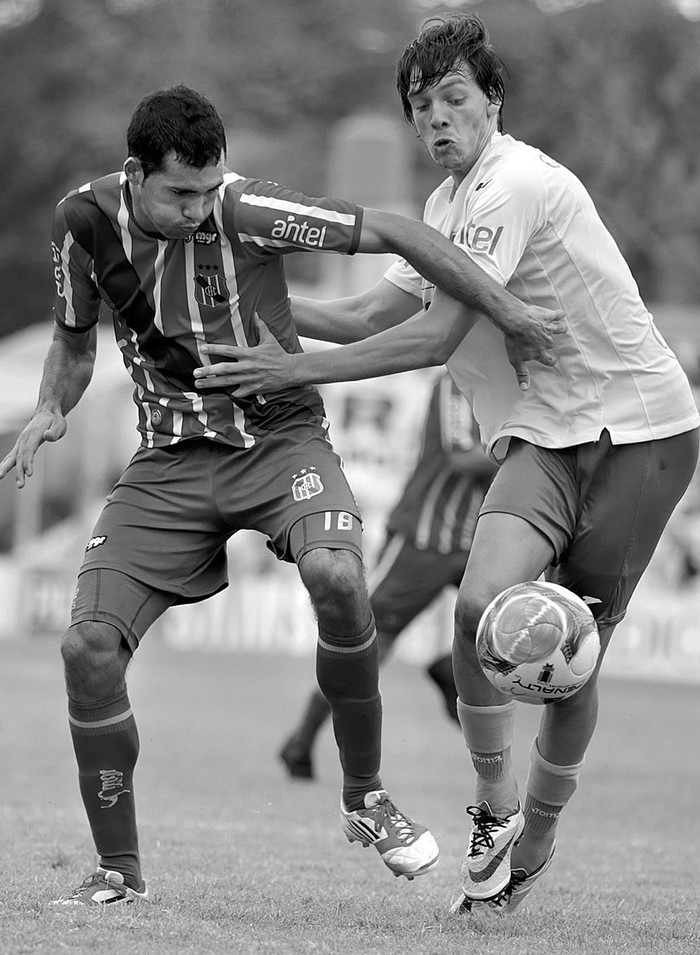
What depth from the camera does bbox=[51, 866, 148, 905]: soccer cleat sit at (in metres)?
5.06

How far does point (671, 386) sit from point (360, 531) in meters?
1.19

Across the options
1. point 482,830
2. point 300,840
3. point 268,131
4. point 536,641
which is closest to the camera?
point 536,641

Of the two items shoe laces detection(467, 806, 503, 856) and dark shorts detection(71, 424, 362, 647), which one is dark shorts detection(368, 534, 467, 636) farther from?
shoe laces detection(467, 806, 503, 856)

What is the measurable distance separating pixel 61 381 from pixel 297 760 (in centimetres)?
407

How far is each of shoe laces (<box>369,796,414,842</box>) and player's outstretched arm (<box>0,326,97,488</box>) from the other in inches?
67.5

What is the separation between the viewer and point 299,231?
17.3 feet

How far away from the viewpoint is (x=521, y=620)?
193 inches

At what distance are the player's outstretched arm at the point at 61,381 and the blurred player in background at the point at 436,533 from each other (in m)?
4.04

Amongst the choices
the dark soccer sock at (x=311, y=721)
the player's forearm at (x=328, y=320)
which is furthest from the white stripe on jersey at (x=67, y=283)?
the dark soccer sock at (x=311, y=721)

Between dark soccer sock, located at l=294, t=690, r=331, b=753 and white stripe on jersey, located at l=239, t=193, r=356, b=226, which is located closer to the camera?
white stripe on jersey, located at l=239, t=193, r=356, b=226

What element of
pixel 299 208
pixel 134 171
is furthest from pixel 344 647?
pixel 134 171

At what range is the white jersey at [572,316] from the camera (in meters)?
5.29

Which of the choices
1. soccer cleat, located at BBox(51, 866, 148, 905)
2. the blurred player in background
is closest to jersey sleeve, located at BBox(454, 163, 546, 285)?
soccer cleat, located at BBox(51, 866, 148, 905)

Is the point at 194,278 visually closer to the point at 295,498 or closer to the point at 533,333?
the point at 295,498
